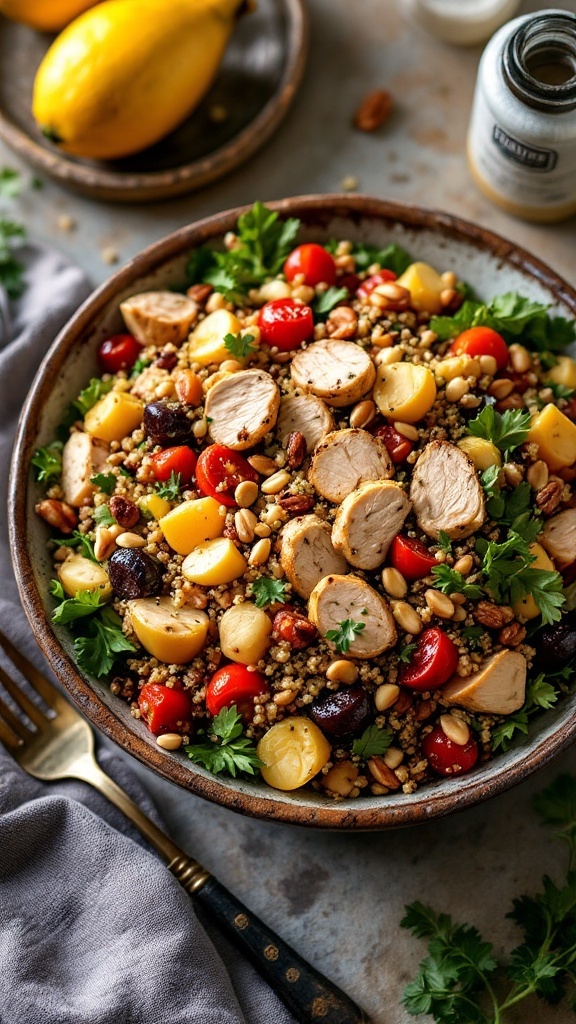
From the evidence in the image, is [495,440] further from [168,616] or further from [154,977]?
[154,977]

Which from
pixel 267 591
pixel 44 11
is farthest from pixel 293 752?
pixel 44 11

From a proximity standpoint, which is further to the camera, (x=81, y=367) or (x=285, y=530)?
(x=81, y=367)

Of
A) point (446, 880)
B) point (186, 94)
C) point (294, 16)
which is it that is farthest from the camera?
point (294, 16)

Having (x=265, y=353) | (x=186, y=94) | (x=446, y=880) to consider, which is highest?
(x=186, y=94)

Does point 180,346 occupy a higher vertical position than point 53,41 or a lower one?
lower

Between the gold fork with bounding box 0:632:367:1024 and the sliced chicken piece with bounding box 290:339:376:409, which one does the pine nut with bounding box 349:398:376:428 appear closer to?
the sliced chicken piece with bounding box 290:339:376:409

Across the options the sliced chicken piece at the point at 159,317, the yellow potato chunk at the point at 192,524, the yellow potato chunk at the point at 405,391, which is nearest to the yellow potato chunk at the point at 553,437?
the yellow potato chunk at the point at 405,391

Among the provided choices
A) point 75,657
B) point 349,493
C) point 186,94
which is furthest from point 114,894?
point 186,94
